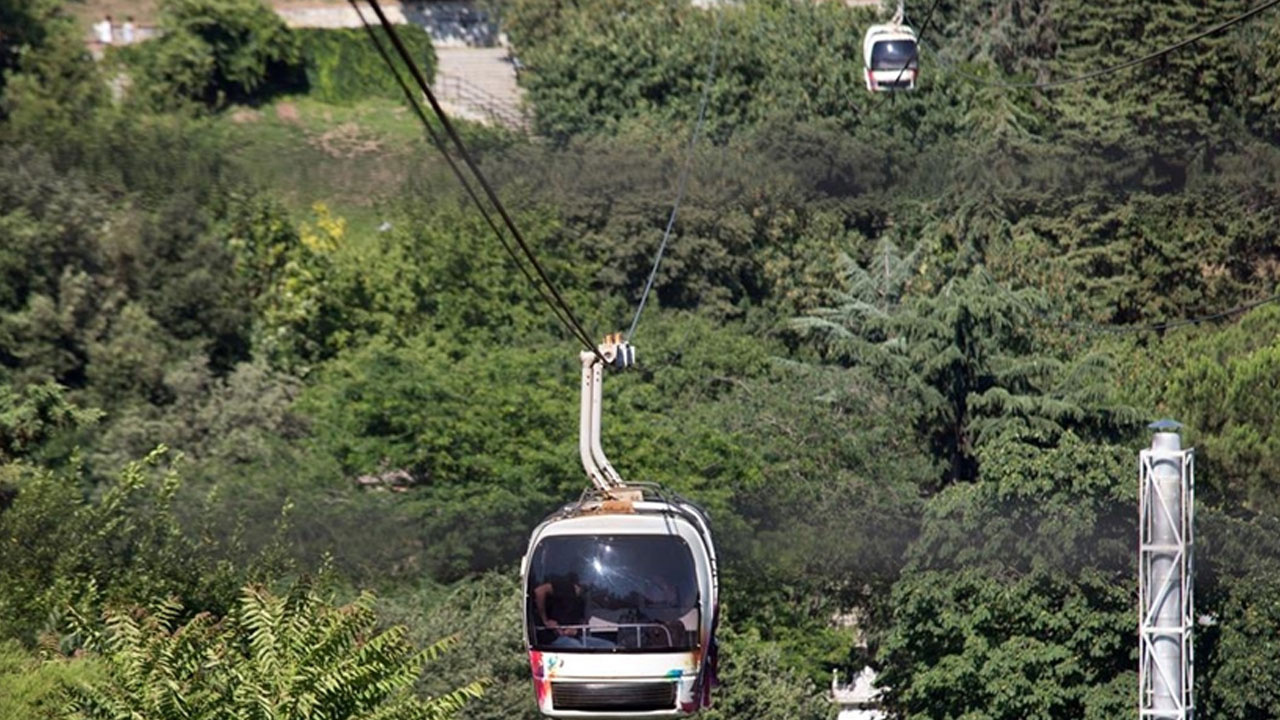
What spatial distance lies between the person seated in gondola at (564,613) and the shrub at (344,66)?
38.0m

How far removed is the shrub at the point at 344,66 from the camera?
167 feet

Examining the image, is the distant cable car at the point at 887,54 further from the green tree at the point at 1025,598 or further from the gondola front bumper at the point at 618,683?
the gondola front bumper at the point at 618,683

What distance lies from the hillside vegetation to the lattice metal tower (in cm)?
375

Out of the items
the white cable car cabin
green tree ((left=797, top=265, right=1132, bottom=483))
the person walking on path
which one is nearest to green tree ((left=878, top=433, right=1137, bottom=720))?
green tree ((left=797, top=265, right=1132, bottom=483))

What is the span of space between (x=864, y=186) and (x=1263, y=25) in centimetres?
858

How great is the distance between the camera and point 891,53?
1135 inches

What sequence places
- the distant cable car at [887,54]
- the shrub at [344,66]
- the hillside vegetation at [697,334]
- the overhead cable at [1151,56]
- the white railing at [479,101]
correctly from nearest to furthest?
the overhead cable at [1151,56], the hillside vegetation at [697,334], the distant cable car at [887,54], the white railing at [479,101], the shrub at [344,66]

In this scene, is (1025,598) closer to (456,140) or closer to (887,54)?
(887,54)

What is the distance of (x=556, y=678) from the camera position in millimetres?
13516

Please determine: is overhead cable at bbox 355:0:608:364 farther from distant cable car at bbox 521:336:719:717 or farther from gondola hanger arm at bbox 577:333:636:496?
distant cable car at bbox 521:336:719:717

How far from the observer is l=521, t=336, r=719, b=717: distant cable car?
13.3 meters

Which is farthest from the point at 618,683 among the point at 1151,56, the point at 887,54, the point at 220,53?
the point at 220,53

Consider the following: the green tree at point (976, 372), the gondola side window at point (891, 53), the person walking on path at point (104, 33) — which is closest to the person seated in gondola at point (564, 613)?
the gondola side window at point (891, 53)

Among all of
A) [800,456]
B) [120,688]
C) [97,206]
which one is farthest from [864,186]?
[120,688]
